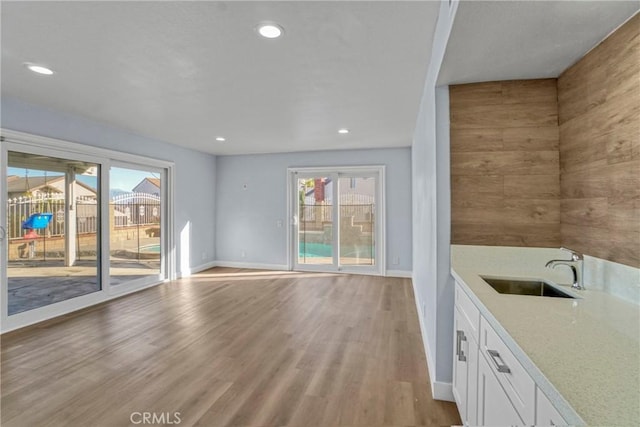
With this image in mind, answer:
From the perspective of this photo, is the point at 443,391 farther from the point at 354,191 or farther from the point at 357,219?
the point at 354,191

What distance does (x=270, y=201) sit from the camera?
628 cm

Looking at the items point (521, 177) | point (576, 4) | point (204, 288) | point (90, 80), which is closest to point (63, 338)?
point (204, 288)

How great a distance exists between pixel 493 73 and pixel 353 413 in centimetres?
234

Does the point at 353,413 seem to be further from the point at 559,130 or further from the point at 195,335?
the point at 559,130

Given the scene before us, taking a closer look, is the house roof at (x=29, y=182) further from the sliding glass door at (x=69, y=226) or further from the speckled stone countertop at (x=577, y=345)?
the speckled stone countertop at (x=577, y=345)

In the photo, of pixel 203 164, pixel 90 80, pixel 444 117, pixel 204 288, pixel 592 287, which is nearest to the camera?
pixel 592 287

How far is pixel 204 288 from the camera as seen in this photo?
4.84 meters

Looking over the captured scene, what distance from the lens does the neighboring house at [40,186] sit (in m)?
3.24

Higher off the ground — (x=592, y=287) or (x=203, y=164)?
(x=203, y=164)

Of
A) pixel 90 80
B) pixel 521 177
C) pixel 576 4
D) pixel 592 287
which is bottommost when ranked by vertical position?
pixel 592 287

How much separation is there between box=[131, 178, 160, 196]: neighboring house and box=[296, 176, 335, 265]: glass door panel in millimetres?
2541

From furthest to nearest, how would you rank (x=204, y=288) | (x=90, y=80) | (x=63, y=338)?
(x=204, y=288) < (x=63, y=338) < (x=90, y=80)

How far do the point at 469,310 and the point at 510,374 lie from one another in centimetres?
59
